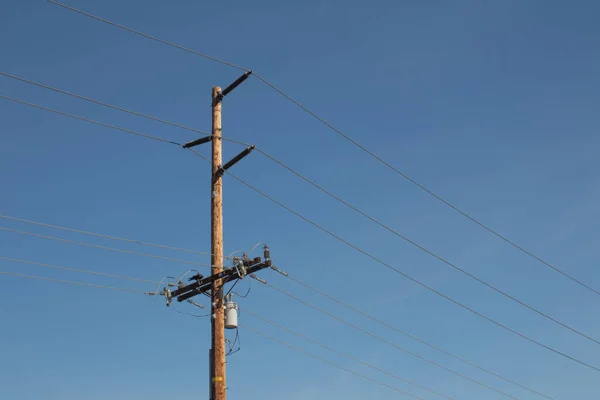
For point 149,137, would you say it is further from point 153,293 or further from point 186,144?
point 153,293

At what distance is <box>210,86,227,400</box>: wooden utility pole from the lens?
19141 mm

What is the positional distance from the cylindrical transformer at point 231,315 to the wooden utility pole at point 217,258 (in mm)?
211

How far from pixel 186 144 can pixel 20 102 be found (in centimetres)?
500

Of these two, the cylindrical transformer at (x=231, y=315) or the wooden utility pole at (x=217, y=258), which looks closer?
the wooden utility pole at (x=217, y=258)

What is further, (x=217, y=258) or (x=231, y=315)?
(x=217, y=258)

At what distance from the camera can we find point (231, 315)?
20.3 metres

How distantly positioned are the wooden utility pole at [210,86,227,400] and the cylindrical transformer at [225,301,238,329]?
0.21 metres

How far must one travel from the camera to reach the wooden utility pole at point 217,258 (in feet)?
62.8

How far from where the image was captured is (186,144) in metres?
22.9

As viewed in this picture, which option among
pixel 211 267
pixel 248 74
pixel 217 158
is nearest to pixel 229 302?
pixel 211 267

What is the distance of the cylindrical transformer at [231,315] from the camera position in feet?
66.4

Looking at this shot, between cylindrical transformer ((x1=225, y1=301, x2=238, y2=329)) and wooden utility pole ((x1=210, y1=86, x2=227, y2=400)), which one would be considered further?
cylindrical transformer ((x1=225, y1=301, x2=238, y2=329))

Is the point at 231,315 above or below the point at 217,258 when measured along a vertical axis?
below

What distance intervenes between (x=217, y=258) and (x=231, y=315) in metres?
1.41
